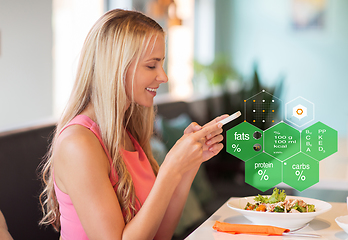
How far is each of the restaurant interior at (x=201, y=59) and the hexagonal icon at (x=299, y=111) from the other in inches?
19.7

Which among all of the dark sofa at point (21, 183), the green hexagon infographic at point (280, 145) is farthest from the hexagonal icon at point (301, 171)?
the dark sofa at point (21, 183)

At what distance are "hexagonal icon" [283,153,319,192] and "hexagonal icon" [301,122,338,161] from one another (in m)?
0.02

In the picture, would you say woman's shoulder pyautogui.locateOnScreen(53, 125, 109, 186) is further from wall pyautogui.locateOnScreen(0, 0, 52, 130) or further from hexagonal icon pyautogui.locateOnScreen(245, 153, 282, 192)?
wall pyautogui.locateOnScreen(0, 0, 52, 130)

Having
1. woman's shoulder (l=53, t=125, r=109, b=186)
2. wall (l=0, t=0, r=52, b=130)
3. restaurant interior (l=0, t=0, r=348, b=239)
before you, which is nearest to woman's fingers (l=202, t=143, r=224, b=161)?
woman's shoulder (l=53, t=125, r=109, b=186)

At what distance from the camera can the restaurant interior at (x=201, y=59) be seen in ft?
6.10

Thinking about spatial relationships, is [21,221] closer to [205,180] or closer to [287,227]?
[287,227]

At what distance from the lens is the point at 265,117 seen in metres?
0.91

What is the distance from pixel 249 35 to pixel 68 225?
1.90m

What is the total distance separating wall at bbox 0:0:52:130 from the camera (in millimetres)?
1938

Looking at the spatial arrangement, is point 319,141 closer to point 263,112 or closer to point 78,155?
point 263,112

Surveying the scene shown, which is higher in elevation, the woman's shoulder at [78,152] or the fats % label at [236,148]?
the woman's shoulder at [78,152]

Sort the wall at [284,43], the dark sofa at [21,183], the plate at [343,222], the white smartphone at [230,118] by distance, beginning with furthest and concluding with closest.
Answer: the wall at [284,43] → the dark sofa at [21,183] → the white smartphone at [230,118] → the plate at [343,222]

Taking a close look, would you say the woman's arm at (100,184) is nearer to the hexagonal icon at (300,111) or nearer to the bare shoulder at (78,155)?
the bare shoulder at (78,155)

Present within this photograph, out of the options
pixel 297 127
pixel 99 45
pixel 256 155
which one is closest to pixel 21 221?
pixel 99 45
